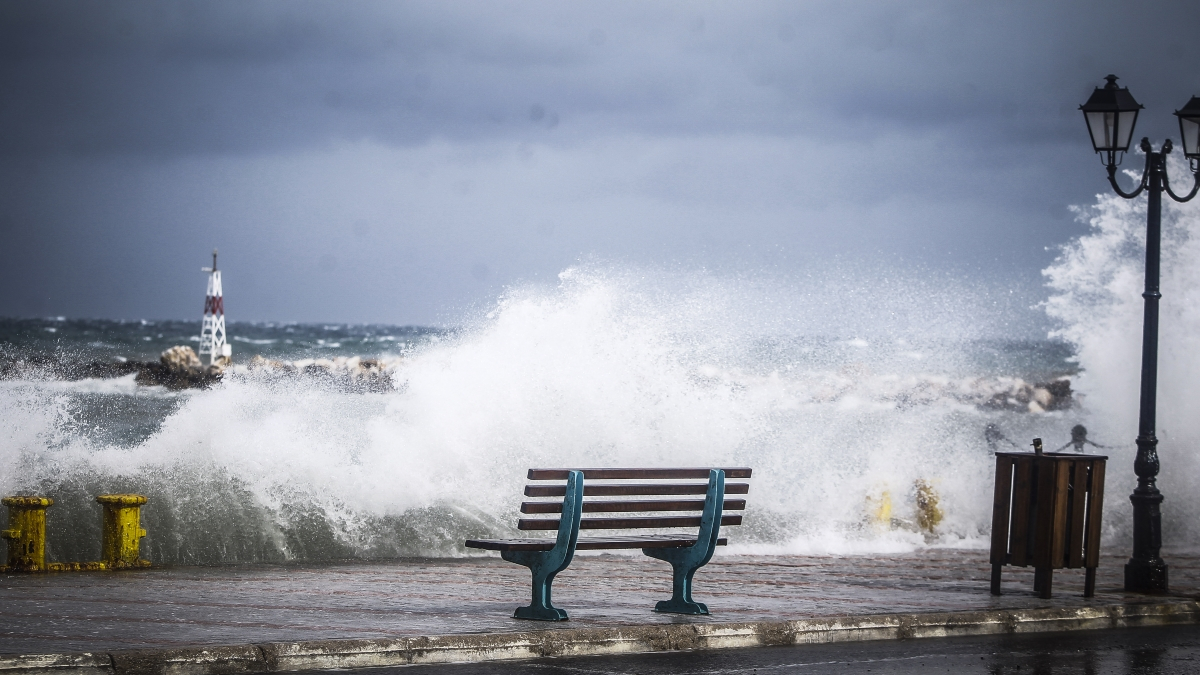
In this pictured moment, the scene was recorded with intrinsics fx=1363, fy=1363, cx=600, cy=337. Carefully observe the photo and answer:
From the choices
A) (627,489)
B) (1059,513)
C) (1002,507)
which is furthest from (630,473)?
(1059,513)

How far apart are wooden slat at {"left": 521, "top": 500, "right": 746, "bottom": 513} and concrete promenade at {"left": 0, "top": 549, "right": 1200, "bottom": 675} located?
67 centimetres

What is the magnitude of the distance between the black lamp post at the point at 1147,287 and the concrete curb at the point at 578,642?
741mm

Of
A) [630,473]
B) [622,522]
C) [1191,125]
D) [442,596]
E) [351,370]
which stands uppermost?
[1191,125]

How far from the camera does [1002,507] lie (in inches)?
410

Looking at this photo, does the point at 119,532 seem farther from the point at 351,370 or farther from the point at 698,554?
the point at 351,370

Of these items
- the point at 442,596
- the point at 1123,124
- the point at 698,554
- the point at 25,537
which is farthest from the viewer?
the point at 1123,124

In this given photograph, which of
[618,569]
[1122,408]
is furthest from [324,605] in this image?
[1122,408]

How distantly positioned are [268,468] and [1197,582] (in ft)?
29.8

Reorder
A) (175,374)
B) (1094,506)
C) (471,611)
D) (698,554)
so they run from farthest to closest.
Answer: (175,374) → (1094,506) → (698,554) → (471,611)

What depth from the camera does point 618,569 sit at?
11625mm

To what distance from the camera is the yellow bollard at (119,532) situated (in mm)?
10469

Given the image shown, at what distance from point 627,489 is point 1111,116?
5962mm

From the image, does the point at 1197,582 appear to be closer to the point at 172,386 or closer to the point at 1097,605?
the point at 1097,605

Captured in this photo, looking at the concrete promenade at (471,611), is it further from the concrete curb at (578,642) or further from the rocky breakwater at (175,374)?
the rocky breakwater at (175,374)
